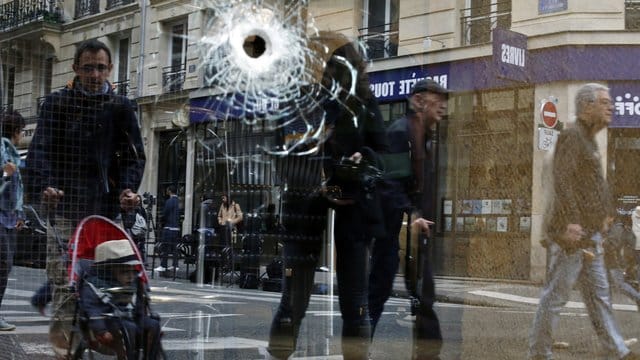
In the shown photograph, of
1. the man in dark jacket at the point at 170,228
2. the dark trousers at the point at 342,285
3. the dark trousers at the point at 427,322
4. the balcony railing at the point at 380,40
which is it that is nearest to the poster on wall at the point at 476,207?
the dark trousers at the point at 427,322

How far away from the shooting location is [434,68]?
13.0 ft

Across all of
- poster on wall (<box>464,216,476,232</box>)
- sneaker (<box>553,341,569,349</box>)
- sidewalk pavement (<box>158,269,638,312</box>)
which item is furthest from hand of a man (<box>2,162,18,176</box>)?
sneaker (<box>553,341,569,349</box>)

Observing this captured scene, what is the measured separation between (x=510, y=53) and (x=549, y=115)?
35 centimetres

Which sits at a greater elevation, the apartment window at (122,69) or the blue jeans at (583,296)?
the apartment window at (122,69)

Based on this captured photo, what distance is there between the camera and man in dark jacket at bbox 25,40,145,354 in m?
3.53

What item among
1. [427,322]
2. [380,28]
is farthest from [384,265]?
[380,28]

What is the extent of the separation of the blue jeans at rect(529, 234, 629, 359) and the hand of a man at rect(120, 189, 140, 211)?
1.94 metres

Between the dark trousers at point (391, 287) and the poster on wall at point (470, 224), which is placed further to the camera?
the poster on wall at point (470, 224)

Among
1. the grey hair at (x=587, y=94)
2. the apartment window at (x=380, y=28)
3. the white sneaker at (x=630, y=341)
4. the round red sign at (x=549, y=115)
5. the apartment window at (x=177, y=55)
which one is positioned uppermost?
the apartment window at (x=380, y=28)

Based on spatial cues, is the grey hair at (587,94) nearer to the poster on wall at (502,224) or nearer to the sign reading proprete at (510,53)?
the sign reading proprete at (510,53)

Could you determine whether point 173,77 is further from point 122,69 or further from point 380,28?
point 380,28

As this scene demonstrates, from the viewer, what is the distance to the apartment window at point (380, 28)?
149 inches

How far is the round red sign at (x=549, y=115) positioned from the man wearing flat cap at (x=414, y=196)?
1.55ft

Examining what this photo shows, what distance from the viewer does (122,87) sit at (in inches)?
145
